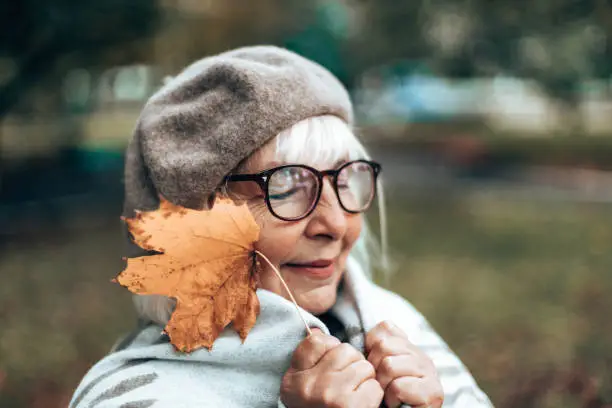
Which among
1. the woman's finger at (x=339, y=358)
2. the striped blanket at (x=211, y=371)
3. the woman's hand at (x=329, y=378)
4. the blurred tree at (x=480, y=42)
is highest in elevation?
the woman's finger at (x=339, y=358)

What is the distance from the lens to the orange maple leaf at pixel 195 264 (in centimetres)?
146

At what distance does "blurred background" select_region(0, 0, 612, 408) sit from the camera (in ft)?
16.8

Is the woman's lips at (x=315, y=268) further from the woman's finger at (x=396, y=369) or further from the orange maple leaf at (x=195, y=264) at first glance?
the woman's finger at (x=396, y=369)

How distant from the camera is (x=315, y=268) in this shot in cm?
174

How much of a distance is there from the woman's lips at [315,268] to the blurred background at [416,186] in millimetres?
563

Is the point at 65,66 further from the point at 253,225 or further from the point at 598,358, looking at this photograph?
the point at 253,225

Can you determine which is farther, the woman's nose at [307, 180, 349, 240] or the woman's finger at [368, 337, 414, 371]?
the woman's nose at [307, 180, 349, 240]

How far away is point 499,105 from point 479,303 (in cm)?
3591

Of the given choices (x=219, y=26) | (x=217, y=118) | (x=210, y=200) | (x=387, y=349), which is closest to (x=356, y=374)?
Result: (x=387, y=349)

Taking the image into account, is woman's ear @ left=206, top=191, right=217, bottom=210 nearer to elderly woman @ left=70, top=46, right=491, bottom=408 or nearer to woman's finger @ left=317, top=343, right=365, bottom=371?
elderly woman @ left=70, top=46, right=491, bottom=408

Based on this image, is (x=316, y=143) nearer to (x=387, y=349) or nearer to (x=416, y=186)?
(x=387, y=349)

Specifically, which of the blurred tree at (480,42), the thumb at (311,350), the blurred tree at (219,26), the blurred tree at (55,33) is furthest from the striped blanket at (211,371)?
the blurred tree at (480,42)

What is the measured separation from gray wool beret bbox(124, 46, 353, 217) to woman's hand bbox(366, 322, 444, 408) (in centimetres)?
58

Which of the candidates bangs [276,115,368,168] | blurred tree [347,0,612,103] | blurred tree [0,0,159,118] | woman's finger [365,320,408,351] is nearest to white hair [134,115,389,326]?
bangs [276,115,368,168]
